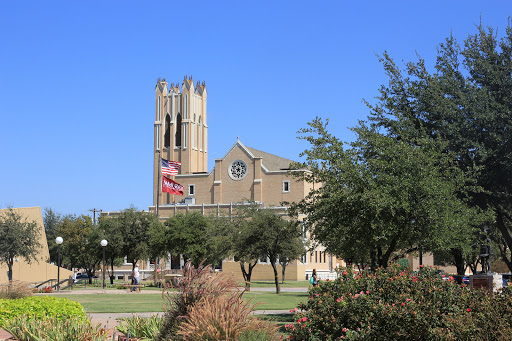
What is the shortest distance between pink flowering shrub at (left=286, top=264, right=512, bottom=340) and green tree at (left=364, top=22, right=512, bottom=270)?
1312 cm

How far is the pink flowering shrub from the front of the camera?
29.2 feet

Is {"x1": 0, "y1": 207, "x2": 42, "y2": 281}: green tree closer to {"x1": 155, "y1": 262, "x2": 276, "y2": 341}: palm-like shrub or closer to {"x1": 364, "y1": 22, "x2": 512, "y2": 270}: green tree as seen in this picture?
{"x1": 364, "y1": 22, "x2": 512, "y2": 270}: green tree

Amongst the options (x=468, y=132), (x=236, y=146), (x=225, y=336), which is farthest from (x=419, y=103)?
(x=236, y=146)

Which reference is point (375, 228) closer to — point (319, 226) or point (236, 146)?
point (319, 226)

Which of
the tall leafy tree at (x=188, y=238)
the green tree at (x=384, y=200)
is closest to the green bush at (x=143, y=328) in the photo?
the green tree at (x=384, y=200)

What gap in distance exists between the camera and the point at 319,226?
2072 cm

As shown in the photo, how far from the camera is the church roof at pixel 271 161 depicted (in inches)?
3644

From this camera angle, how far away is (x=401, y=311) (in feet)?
30.6

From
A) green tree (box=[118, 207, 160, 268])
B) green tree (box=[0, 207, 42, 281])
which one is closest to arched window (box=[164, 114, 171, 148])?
green tree (box=[118, 207, 160, 268])

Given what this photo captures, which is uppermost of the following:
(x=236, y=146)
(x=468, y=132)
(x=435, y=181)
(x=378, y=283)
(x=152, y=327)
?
(x=236, y=146)

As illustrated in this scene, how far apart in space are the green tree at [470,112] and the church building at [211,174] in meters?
47.3

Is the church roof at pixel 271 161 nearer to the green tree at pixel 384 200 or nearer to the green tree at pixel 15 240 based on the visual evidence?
the green tree at pixel 15 240

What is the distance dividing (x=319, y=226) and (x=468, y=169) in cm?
689

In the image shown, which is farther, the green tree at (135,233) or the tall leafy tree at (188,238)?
the green tree at (135,233)
